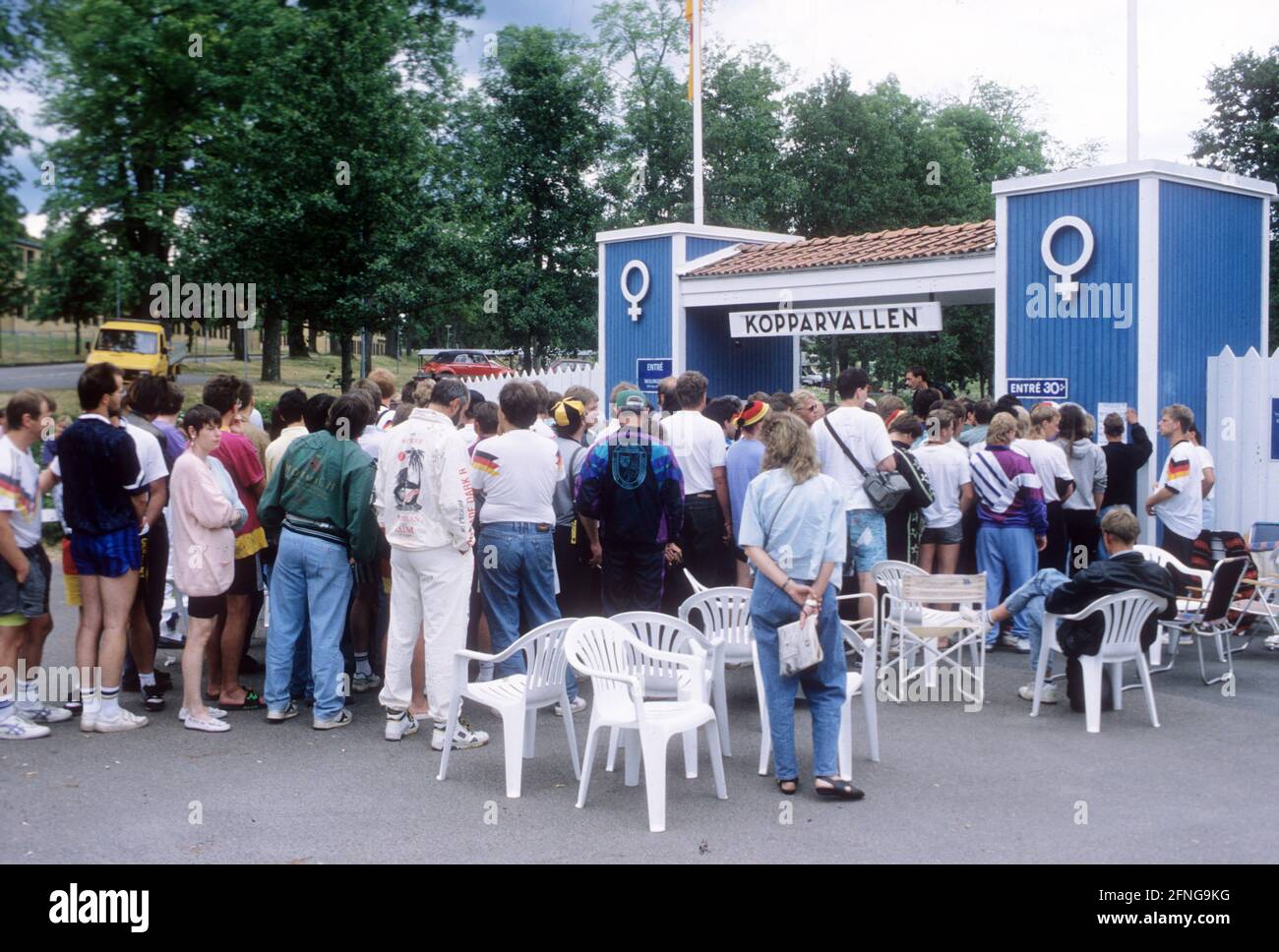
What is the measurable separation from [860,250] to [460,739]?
10185 mm

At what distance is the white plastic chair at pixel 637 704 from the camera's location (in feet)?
17.1

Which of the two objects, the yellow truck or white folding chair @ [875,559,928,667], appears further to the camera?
the yellow truck

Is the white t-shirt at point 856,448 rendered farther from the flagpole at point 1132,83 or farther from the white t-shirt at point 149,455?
the flagpole at point 1132,83

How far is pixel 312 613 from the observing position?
671 centimetres

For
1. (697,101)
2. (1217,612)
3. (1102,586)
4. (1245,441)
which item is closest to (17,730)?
(1102,586)

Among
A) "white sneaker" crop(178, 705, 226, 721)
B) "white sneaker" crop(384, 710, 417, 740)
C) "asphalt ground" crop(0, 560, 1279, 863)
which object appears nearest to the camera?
"asphalt ground" crop(0, 560, 1279, 863)

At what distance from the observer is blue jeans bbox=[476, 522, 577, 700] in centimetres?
688

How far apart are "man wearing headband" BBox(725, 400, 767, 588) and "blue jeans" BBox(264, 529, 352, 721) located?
2.62 m

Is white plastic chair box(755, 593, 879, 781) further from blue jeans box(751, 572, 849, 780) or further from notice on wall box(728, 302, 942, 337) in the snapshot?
notice on wall box(728, 302, 942, 337)

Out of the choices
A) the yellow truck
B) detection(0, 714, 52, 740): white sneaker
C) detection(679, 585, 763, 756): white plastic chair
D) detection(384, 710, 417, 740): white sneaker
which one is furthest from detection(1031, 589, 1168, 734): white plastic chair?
the yellow truck

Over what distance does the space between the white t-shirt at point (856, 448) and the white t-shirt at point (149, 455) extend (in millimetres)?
4176

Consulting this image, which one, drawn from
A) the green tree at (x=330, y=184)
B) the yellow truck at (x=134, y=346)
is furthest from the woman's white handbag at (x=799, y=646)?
the yellow truck at (x=134, y=346)

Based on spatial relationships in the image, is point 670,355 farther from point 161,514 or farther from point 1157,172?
point 161,514

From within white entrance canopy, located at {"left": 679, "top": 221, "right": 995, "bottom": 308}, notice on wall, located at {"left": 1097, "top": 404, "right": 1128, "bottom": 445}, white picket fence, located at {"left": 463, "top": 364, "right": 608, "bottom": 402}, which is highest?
white entrance canopy, located at {"left": 679, "top": 221, "right": 995, "bottom": 308}
